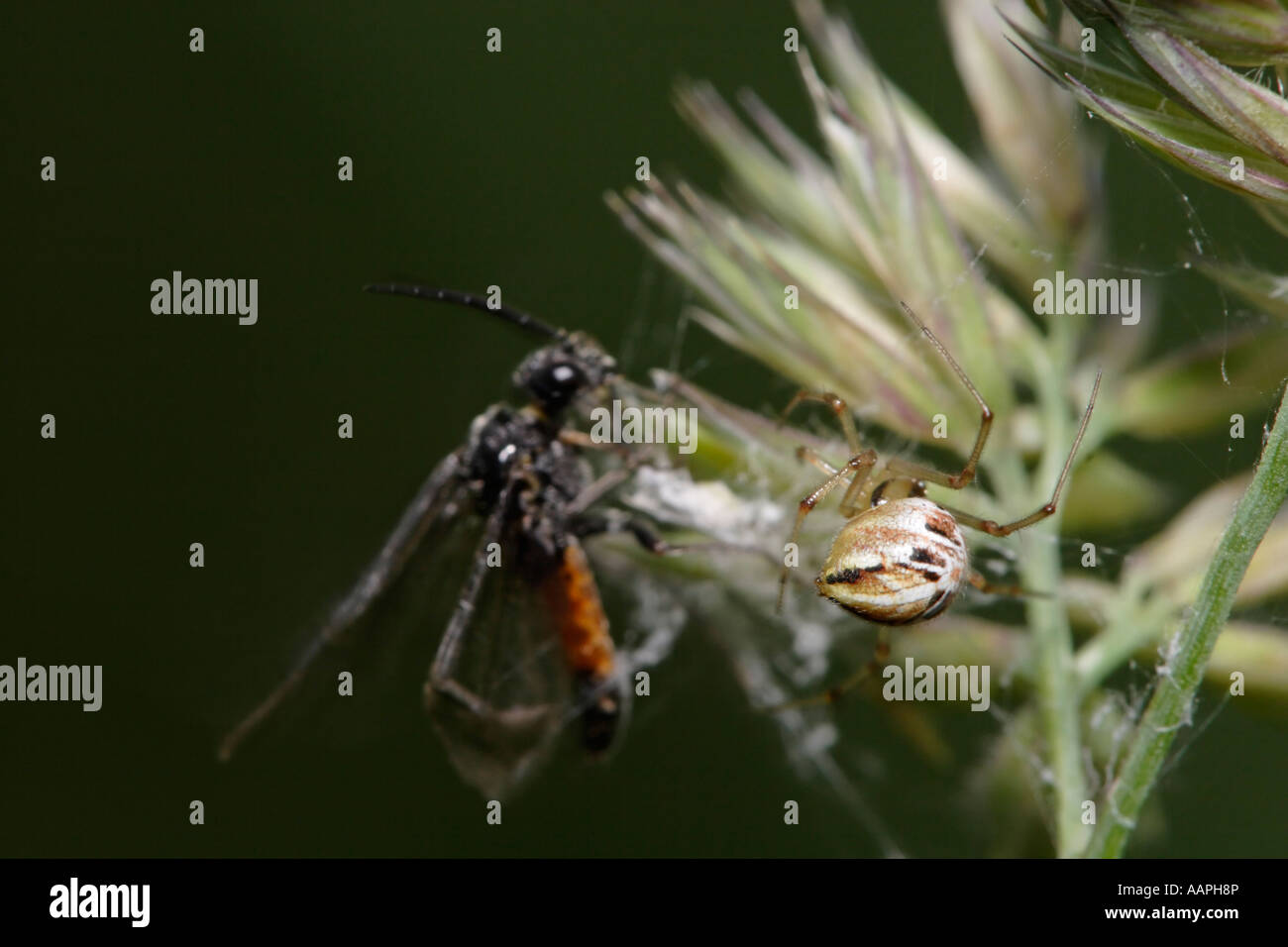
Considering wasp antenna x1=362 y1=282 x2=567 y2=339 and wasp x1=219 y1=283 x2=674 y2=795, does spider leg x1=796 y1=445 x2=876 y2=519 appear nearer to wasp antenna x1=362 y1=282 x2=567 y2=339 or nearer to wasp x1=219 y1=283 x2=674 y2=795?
wasp x1=219 y1=283 x2=674 y2=795

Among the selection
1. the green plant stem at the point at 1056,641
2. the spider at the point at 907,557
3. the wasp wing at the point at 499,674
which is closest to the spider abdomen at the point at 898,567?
the spider at the point at 907,557

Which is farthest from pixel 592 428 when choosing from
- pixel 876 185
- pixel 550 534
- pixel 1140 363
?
pixel 1140 363

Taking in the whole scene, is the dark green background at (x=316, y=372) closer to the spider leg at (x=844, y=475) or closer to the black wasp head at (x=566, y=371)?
→ the black wasp head at (x=566, y=371)

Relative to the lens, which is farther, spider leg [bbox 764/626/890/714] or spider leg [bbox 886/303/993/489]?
spider leg [bbox 764/626/890/714]

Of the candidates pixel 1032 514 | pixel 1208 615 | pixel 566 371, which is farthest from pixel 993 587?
pixel 566 371

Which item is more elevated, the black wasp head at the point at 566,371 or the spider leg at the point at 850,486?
the black wasp head at the point at 566,371

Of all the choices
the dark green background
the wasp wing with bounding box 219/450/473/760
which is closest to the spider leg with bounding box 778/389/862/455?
the dark green background
